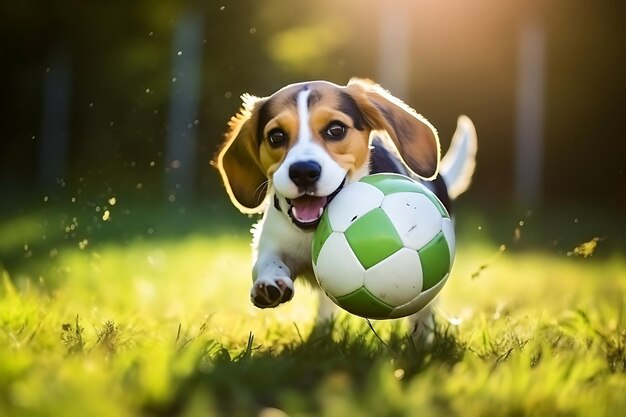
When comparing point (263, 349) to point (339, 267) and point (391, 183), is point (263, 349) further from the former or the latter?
point (391, 183)

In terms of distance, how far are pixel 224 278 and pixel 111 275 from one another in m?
0.64

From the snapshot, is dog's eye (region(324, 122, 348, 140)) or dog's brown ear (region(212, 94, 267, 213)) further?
dog's brown ear (region(212, 94, 267, 213))

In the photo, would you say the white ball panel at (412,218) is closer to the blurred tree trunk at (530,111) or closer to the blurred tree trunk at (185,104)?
the blurred tree trunk at (185,104)

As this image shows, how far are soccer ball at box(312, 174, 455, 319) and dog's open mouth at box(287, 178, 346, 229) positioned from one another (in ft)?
0.47

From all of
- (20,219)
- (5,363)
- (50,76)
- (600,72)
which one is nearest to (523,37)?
(600,72)

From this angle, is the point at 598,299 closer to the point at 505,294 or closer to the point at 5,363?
the point at 505,294

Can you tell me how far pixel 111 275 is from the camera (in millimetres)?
5055

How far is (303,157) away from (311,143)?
17cm

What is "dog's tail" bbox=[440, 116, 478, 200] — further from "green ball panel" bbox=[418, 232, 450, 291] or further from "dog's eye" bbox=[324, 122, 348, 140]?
"green ball panel" bbox=[418, 232, 450, 291]

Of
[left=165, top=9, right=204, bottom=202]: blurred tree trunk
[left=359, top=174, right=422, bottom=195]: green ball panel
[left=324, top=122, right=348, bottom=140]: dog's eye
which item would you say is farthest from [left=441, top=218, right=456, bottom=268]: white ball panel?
[left=165, top=9, right=204, bottom=202]: blurred tree trunk

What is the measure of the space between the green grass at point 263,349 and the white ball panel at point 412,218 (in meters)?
0.39

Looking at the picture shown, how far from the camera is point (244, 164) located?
3777 mm

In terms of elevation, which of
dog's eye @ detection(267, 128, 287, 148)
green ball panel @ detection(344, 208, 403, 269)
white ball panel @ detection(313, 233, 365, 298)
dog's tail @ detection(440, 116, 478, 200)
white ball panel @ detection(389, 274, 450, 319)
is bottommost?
dog's tail @ detection(440, 116, 478, 200)

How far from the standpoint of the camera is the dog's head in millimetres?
3154
